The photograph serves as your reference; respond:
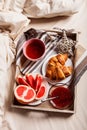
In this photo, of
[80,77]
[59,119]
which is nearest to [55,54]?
[80,77]

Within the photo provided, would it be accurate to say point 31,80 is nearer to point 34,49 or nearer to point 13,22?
point 34,49

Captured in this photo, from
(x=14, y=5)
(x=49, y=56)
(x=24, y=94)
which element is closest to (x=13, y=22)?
(x=14, y=5)

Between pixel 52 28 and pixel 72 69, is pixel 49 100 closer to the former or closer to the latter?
pixel 72 69

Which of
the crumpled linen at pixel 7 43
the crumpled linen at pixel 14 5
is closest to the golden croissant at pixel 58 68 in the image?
the crumpled linen at pixel 7 43

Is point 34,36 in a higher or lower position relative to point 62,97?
higher

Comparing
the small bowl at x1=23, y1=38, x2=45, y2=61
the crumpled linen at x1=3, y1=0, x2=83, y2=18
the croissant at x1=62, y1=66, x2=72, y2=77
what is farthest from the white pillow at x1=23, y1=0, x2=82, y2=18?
the croissant at x1=62, y1=66, x2=72, y2=77

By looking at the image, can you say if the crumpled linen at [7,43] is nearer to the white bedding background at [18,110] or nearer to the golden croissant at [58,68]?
the white bedding background at [18,110]
